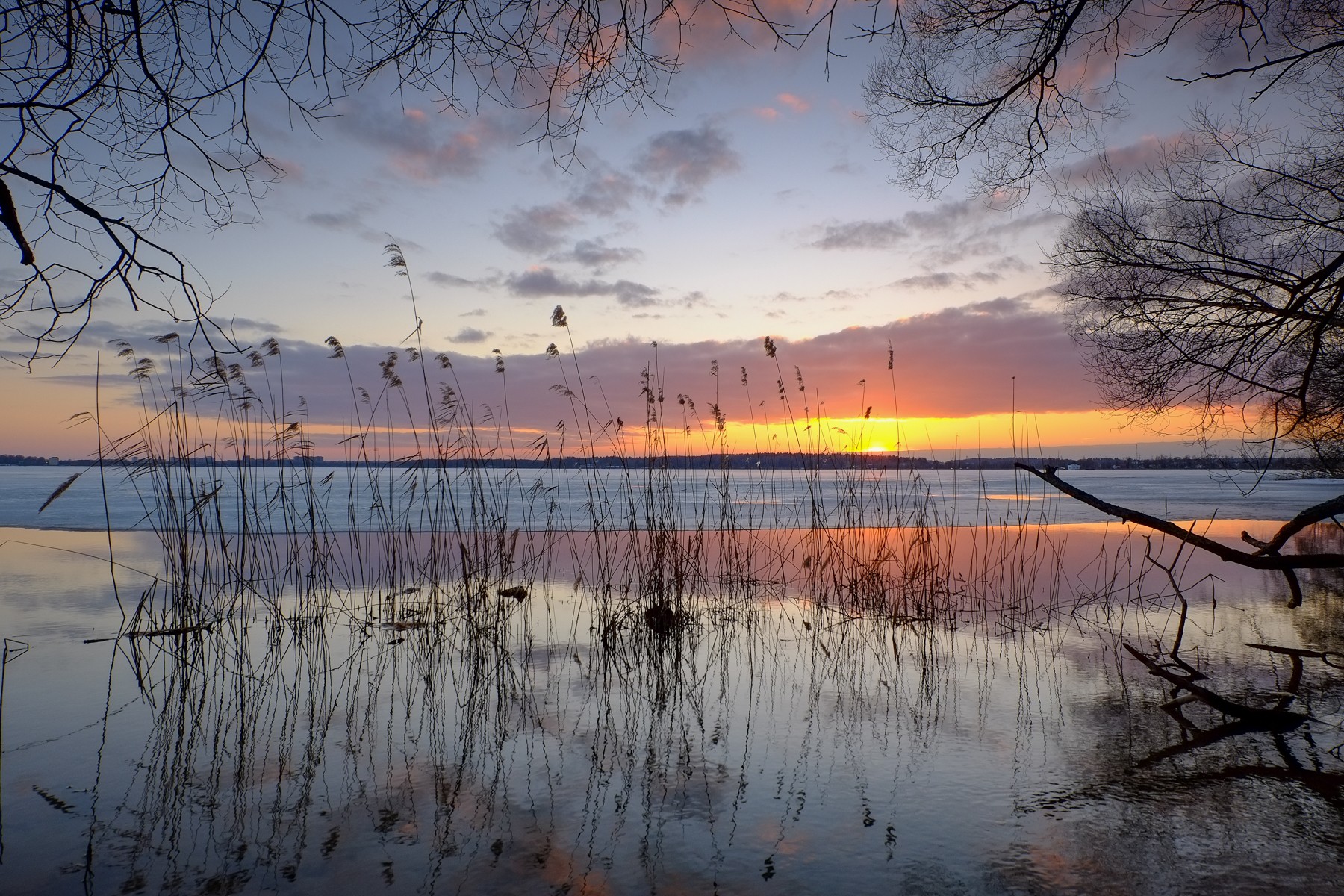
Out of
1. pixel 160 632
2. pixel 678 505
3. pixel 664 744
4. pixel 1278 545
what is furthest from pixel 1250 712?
pixel 160 632

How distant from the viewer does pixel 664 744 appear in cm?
268

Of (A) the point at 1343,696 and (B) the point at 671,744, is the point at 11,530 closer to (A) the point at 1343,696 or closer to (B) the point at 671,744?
(B) the point at 671,744

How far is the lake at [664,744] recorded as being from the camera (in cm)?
182

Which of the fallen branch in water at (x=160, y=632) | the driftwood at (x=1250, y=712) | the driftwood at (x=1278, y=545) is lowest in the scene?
the driftwood at (x=1250, y=712)

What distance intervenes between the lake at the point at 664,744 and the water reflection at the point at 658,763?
0.5 inches

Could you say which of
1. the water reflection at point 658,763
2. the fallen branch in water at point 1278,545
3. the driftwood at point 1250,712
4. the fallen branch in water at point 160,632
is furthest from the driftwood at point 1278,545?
the fallen branch in water at point 160,632

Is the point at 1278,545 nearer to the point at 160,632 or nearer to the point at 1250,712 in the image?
the point at 1250,712

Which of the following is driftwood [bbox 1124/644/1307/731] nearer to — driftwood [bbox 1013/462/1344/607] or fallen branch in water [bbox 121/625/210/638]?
driftwood [bbox 1013/462/1344/607]

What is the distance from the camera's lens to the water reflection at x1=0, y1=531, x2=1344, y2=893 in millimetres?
1809

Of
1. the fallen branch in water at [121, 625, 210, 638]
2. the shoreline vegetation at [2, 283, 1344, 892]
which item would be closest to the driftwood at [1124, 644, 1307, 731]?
the shoreline vegetation at [2, 283, 1344, 892]

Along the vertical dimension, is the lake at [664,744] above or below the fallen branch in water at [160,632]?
below

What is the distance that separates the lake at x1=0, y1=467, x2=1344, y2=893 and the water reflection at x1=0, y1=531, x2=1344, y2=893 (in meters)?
0.01

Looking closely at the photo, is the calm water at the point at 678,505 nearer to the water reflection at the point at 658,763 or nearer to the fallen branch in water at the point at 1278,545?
the water reflection at the point at 658,763

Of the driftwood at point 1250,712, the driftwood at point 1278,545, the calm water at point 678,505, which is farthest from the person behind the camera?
the calm water at point 678,505
